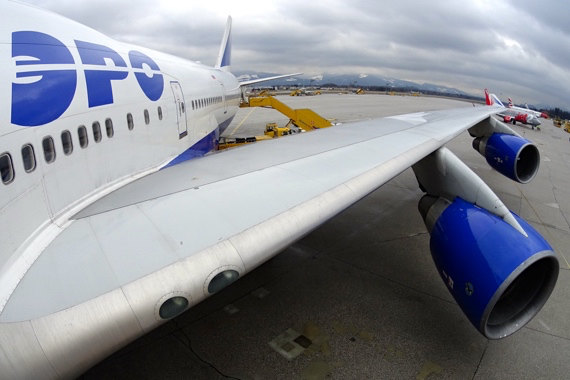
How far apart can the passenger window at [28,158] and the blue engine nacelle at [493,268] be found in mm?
4576

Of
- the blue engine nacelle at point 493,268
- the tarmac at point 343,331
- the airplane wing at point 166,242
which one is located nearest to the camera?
the airplane wing at point 166,242

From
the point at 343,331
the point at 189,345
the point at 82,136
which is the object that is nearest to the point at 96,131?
the point at 82,136

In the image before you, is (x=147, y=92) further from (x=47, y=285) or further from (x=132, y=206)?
(x=47, y=285)

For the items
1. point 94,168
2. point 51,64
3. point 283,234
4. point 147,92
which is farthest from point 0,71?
point 147,92

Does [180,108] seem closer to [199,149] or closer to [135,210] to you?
[199,149]

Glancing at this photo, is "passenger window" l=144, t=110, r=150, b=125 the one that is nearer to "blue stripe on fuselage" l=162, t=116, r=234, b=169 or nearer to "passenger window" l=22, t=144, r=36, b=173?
"blue stripe on fuselage" l=162, t=116, r=234, b=169

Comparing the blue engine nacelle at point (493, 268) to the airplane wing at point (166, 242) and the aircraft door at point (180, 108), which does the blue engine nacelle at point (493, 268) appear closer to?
the airplane wing at point (166, 242)

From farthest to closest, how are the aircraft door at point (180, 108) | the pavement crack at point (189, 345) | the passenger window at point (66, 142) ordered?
the aircraft door at point (180, 108) → the pavement crack at point (189, 345) → the passenger window at point (66, 142)

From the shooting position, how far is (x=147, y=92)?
6098mm

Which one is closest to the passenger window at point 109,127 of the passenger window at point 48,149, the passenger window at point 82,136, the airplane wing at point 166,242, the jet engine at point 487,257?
the passenger window at point 82,136

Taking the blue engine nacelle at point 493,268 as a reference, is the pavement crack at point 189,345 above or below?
below

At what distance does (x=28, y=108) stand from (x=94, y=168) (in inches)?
48.6

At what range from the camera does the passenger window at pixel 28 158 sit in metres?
3.29

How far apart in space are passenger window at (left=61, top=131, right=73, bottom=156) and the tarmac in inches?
99.9
